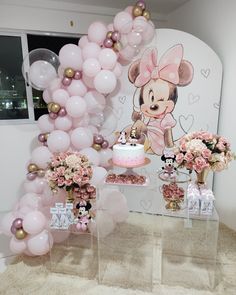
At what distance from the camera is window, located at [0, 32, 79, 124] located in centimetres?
298

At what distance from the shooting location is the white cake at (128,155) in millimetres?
1973

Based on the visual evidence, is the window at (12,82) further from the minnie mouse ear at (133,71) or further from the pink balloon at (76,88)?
the minnie mouse ear at (133,71)

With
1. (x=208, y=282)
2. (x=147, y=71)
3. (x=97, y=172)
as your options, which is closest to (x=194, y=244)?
(x=208, y=282)

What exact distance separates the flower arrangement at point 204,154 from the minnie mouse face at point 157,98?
94 cm

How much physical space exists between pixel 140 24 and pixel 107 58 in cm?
41

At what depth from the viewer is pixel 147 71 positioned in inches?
109

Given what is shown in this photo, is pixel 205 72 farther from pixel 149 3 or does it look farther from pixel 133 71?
pixel 149 3

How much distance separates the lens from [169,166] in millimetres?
2217

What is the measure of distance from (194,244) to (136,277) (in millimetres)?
558

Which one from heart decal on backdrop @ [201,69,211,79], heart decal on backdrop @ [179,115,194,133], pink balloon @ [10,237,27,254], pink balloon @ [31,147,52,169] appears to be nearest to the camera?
pink balloon @ [10,237,27,254]

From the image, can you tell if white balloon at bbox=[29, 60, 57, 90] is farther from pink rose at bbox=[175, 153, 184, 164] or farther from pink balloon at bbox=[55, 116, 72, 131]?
pink rose at bbox=[175, 153, 184, 164]

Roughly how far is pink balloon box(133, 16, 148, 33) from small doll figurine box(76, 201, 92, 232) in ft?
5.05

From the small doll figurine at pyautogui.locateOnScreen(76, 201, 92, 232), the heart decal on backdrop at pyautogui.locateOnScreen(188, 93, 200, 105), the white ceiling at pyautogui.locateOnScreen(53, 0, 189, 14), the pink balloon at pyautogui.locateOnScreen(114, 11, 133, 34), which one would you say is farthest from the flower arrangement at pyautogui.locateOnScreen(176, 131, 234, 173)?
the white ceiling at pyautogui.locateOnScreen(53, 0, 189, 14)

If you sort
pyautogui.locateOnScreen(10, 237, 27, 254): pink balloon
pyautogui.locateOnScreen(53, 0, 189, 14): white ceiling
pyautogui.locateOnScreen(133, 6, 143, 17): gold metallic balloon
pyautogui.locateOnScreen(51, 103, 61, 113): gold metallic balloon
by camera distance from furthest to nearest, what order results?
pyautogui.locateOnScreen(53, 0, 189, 14): white ceiling, pyautogui.locateOnScreen(51, 103, 61, 113): gold metallic balloon, pyautogui.locateOnScreen(133, 6, 143, 17): gold metallic balloon, pyautogui.locateOnScreen(10, 237, 27, 254): pink balloon
